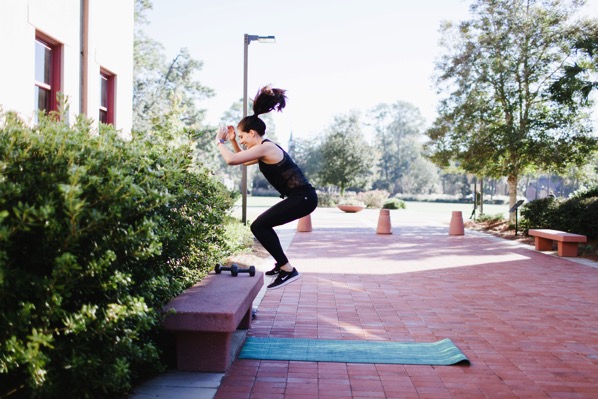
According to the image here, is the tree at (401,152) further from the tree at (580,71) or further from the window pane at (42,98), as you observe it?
the window pane at (42,98)

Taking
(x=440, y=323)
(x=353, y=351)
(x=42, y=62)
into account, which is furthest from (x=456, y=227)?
(x=353, y=351)

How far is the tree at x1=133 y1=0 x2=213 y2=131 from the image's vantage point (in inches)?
1919

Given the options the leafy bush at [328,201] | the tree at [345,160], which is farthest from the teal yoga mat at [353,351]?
the tree at [345,160]

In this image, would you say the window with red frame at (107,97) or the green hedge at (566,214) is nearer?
the window with red frame at (107,97)

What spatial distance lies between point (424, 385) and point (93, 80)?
9.02 meters

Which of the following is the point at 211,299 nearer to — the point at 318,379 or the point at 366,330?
the point at 318,379

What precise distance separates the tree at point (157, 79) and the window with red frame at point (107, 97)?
3601cm

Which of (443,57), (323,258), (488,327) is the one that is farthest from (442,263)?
(443,57)

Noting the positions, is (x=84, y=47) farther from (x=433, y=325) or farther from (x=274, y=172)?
(x=433, y=325)

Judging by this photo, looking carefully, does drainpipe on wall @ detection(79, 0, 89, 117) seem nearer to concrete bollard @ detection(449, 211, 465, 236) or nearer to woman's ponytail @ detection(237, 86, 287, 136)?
woman's ponytail @ detection(237, 86, 287, 136)

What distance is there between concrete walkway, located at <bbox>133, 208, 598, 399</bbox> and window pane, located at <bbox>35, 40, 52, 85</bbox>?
538 centimetres

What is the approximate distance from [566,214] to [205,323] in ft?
49.1

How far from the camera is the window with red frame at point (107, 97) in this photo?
11953mm

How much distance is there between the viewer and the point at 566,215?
1631cm
